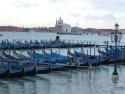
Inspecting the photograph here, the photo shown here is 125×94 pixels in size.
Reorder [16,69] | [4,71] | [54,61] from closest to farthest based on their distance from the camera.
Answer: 1. [4,71]
2. [16,69]
3. [54,61]

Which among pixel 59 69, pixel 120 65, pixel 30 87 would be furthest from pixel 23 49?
pixel 30 87

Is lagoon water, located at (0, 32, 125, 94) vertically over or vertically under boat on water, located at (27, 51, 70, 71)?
under

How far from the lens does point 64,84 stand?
3231 cm

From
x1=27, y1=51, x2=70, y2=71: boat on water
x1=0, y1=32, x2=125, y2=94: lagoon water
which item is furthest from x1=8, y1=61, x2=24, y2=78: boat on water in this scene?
x1=27, y1=51, x2=70, y2=71: boat on water

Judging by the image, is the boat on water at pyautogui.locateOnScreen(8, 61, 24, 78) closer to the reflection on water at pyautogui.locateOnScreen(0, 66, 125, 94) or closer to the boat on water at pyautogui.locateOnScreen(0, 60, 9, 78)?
the boat on water at pyautogui.locateOnScreen(0, 60, 9, 78)

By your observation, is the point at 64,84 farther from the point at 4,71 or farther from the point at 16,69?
the point at 4,71

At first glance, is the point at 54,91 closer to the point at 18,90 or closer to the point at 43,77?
the point at 18,90

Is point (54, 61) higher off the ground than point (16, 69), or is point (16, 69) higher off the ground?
point (54, 61)

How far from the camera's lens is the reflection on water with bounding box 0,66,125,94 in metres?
29.3

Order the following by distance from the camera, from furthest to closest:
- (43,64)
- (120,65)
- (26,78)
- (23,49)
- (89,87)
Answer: (23,49) → (120,65) → (43,64) → (26,78) → (89,87)

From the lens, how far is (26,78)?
34594mm

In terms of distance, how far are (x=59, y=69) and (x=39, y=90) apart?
31.9ft

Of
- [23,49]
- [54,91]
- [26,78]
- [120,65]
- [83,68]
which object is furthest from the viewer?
[23,49]

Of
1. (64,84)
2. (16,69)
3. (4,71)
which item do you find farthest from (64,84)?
(4,71)
